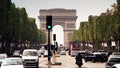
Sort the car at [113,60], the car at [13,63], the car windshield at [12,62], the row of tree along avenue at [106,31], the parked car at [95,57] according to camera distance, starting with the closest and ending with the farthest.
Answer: the car at [13,63] → the car windshield at [12,62] → the car at [113,60] → the parked car at [95,57] → the row of tree along avenue at [106,31]

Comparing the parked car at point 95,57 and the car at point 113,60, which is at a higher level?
the car at point 113,60

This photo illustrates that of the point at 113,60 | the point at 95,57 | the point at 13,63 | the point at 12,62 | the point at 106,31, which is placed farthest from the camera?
the point at 106,31

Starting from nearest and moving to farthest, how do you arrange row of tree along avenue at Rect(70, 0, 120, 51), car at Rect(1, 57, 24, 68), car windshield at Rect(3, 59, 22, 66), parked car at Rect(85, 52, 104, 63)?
car at Rect(1, 57, 24, 68), car windshield at Rect(3, 59, 22, 66), parked car at Rect(85, 52, 104, 63), row of tree along avenue at Rect(70, 0, 120, 51)

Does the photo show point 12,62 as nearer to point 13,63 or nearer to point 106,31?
point 13,63

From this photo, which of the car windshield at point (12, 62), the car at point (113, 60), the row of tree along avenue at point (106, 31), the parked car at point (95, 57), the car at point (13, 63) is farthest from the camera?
the row of tree along avenue at point (106, 31)

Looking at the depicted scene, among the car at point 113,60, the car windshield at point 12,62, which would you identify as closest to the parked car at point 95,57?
the car at point 113,60

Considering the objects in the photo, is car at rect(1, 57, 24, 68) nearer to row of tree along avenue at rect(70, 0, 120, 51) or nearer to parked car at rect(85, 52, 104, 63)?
parked car at rect(85, 52, 104, 63)

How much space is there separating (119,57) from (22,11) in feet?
296

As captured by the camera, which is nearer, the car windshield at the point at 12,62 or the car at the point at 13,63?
the car at the point at 13,63

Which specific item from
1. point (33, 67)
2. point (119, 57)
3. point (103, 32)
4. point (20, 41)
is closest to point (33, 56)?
point (33, 67)

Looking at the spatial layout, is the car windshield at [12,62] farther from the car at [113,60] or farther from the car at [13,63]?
the car at [113,60]

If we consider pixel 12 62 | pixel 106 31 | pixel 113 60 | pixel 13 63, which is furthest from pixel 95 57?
pixel 106 31

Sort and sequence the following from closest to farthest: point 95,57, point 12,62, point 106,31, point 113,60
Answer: point 12,62
point 113,60
point 95,57
point 106,31

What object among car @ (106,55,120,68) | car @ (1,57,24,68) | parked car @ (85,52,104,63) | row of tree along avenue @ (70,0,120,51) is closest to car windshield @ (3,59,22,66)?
car @ (1,57,24,68)
